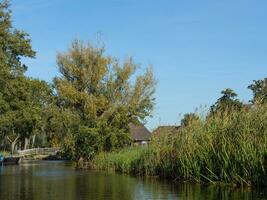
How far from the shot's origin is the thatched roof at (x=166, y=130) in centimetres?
3366

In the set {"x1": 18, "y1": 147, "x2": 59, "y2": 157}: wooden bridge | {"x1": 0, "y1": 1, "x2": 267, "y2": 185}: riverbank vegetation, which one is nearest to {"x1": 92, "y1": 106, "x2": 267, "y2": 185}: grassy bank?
{"x1": 0, "y1": 1, "x2": 267, "y2": 185}: riverbank vegetation

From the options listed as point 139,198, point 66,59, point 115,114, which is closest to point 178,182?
point 139,198

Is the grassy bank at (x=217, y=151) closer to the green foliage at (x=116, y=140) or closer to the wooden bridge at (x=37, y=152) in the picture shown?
the green foliage at (x=116, y=140)

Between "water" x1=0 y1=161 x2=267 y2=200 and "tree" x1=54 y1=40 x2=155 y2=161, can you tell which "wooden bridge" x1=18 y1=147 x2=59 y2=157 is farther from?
"water" x1=0 y1=161 x2=267 y2=200

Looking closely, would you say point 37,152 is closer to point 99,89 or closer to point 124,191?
point 99,89

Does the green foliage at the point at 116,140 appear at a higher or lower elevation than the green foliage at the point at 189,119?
lower

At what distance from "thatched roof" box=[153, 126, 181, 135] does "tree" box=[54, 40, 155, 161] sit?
1437 cm

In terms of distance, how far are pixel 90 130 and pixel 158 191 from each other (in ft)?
70.9

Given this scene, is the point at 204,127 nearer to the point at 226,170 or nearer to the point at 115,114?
the point at 226,170

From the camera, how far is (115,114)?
169ft

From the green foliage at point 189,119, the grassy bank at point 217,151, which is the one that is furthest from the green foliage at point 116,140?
the green foliage at point 189,119

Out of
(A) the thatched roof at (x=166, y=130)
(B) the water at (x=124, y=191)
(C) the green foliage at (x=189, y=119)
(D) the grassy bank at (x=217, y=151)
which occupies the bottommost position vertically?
(B) the water at (x=124, y=191)

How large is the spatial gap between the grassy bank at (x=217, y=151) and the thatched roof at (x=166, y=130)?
1.32 ft

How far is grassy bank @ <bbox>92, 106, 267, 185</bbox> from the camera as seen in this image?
24609 millimetres
